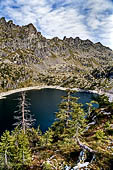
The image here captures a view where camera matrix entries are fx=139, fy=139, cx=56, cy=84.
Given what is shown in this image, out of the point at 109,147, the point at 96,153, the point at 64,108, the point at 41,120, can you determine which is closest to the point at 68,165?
the point at 96,153

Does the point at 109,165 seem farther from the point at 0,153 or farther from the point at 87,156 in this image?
the point at 0,153

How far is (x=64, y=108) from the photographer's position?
4466cm

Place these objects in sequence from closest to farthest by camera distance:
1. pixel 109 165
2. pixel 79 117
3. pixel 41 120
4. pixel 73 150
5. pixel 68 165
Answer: pixel 109 165 < pixel 68 165 < pixel 73 150 < pixel 79 117 < pixel 41 120

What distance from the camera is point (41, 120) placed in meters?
102

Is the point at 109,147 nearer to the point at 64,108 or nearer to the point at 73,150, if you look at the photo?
the point at 73,150

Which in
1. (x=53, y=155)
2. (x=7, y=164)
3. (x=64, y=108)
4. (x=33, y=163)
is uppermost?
(x=64, y=108)

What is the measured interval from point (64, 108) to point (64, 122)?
4831 mm

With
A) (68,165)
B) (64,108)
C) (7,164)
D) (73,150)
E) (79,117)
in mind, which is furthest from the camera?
(64,108)

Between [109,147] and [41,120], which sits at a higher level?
[109,147]

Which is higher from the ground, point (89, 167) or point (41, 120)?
point (89, 167)

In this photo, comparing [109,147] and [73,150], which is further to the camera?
[73,150]

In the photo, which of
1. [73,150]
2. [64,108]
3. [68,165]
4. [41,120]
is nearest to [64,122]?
[64,108]

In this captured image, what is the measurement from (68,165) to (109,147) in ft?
25.1

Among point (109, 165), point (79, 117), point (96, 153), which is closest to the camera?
point (109, 165)
